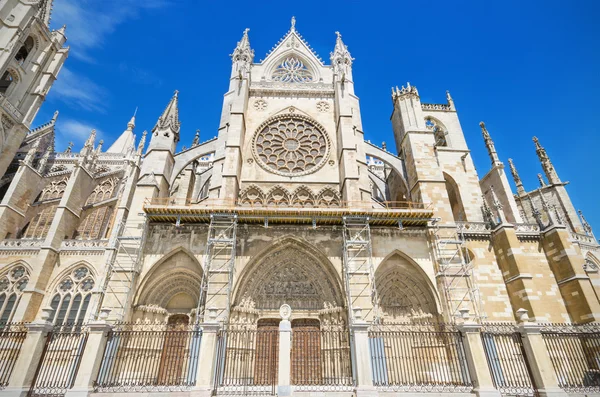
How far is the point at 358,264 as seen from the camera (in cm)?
1110

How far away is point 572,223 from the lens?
1712 cm

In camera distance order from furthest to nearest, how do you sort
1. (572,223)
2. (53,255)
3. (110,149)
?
(110,149) < (572,223) < (53,255)

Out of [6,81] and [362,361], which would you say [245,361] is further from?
[6,81]

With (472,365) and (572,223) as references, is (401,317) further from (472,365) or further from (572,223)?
(572,223)

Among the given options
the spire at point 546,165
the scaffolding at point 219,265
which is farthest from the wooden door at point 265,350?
the spire at point 546,165

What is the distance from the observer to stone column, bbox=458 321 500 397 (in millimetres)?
7082

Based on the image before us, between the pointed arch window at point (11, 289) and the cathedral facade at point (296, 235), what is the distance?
0.06 m

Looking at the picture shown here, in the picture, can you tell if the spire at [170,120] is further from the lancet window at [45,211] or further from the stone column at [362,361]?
the stone column at [362,361]

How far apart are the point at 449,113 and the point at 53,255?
21918mm

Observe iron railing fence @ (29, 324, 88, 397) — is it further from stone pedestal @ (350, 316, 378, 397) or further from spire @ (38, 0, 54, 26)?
spire @ (38, 0, 54, 26)

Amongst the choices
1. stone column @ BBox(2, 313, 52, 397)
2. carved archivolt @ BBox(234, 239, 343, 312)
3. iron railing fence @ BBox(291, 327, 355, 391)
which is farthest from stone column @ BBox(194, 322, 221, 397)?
stone column @ BBox(2, 313, 52, 397)

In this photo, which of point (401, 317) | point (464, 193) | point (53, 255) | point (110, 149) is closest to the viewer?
point (401, 317)

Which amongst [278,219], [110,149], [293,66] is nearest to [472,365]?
[278,219]

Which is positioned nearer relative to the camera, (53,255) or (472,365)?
(472,365)
